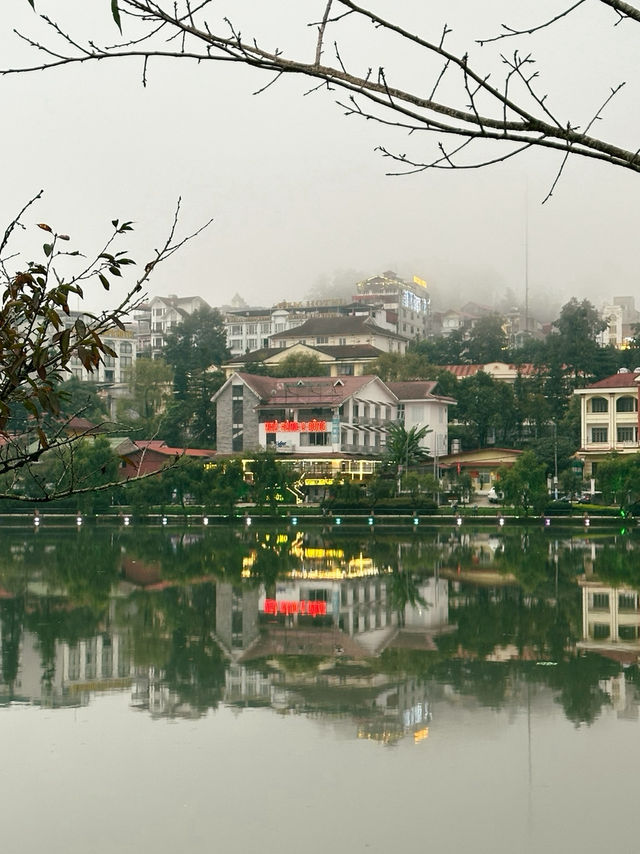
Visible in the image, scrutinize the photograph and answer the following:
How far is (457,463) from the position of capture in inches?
2625

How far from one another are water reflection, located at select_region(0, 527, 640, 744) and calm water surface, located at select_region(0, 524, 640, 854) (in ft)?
0.24

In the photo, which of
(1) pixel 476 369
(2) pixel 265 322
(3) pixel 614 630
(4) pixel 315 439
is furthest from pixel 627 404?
(2) pixel 265 322

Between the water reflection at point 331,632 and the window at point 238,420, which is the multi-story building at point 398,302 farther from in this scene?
the water reflection at point 331,632

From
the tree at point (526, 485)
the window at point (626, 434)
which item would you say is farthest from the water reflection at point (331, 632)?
the window at point (626, 434)

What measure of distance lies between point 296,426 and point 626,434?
17.6m

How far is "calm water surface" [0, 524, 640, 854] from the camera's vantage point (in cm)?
954

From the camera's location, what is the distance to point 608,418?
63.9 metres

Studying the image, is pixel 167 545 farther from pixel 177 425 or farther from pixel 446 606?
pixel 177 425

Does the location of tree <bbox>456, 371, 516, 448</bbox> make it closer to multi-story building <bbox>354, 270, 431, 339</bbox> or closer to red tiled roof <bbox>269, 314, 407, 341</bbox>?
red tiled roof <bbox>269, 314, 407, 341</bbox>

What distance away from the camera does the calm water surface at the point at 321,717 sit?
31.3ft

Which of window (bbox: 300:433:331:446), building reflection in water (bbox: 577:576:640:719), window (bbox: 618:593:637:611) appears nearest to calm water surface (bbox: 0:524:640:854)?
building reflection in water (bbox: 577:576:640:719)

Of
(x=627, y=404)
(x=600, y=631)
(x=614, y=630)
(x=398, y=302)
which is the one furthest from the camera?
(x=398, y=302)

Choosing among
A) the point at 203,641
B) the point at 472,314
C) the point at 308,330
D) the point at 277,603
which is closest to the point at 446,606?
the point at 277,603

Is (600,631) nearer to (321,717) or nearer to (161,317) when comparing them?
(321,717)
